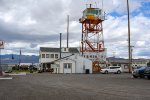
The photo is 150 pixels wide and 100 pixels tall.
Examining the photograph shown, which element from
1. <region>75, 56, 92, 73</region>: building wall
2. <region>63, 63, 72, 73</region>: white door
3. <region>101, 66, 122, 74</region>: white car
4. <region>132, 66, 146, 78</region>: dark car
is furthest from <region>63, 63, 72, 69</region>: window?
<region>132, 66, 146, 78</region>: dark car

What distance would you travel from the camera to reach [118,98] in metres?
15.3

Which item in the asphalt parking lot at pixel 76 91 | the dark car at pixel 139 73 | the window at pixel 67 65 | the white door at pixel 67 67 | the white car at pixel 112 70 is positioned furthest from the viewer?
the window at pixel 67 65

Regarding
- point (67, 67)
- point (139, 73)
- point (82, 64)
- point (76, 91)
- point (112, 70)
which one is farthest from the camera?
point (82, 64)

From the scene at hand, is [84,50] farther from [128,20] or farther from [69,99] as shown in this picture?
[69,99]

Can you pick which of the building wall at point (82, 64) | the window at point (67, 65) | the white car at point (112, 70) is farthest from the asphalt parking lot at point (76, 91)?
the building wall at point (82, 64)

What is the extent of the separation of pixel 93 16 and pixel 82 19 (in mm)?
2694

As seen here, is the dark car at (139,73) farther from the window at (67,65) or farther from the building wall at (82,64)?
the building wall at (82,64)

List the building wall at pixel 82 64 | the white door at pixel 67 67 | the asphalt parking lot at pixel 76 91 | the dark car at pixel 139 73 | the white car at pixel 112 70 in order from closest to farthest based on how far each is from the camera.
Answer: the asphalt parking lot at pixel 76 91 < the dark car at pixel 139 73 < the white car at pixel 112 70 < the white door at pixel 67 67 < the building wall at pixel 82 64

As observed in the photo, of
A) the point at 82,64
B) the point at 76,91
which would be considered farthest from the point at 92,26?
the point at 76,91

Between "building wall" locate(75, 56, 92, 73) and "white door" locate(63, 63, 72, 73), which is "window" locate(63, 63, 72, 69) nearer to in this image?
"white door" locate(63, 63, 72, 73)

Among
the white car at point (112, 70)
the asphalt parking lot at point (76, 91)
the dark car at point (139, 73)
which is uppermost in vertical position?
the white car at point (112, 70)

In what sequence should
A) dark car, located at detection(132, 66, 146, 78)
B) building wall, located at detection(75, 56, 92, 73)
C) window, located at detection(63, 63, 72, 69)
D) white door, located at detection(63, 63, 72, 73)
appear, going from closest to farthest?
dark car, located at detection(132, 66, 146, 78) → white door, located at detection(63, 63, 72, 73) → window, located at detection(63, 63, 72, 69) → building wall, located at detection(75, 56, 92, 73)

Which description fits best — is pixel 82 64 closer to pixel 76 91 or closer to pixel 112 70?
pixel 112 70

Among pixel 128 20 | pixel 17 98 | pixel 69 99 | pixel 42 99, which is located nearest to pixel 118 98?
pixel 69 99
